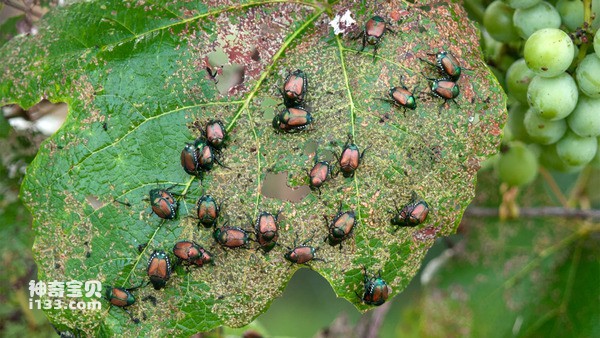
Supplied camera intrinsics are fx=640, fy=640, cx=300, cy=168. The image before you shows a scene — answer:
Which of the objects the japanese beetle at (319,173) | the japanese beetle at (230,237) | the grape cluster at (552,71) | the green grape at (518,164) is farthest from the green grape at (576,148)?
the japanese beetle at (230,237)

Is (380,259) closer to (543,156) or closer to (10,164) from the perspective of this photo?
(543,156)

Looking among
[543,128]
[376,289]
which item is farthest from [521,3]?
[376,289]

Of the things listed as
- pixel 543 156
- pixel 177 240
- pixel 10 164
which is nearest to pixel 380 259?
pixel 177 240

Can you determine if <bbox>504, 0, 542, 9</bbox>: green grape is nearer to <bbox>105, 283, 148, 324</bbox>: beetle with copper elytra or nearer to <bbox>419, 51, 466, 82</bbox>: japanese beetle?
<bbox>419, 51, 466, 82</bbox>: japanese beetle

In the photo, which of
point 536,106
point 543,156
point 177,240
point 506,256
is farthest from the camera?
point 506,256

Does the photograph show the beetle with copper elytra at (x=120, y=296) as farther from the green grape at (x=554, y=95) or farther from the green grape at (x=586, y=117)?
the green grape at (x=586, y=117)
